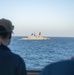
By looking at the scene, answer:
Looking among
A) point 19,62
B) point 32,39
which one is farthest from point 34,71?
point 32,39

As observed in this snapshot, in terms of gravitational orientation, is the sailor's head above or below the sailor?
above

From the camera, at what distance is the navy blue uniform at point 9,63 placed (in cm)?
293

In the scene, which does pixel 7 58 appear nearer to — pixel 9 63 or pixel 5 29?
pixel 9 63

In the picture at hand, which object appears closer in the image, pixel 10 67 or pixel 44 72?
pixel 44 72

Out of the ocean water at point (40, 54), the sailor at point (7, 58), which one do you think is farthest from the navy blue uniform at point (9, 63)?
the ocean water at point (40, 54)

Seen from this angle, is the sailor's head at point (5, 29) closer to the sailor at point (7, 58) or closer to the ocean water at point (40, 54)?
the sailor at point (7, 58)

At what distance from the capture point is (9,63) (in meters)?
2.94

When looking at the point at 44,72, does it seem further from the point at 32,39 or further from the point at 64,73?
the point at 32,39

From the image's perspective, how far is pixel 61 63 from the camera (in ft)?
6.66

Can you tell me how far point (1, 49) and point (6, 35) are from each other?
0.42 ft

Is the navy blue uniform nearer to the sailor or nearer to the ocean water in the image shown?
the sailor

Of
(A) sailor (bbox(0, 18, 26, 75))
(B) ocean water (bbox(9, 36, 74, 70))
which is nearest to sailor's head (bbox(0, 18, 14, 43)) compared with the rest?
(A) sailor (bbox(0, 18, 26, 75))

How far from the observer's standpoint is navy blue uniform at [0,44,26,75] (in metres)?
2.93

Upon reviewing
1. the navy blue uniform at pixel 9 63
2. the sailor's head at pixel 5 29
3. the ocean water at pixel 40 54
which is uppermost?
the sailor's head at pixel 5 29
